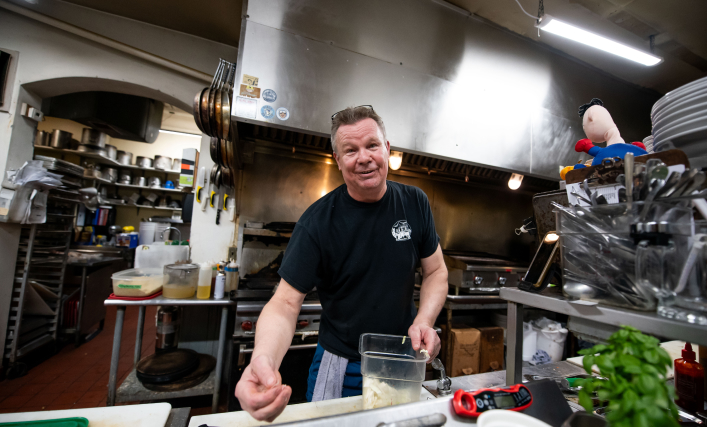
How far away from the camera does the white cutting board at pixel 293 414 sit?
768 millimetres

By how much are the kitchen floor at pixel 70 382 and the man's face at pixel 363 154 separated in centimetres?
240

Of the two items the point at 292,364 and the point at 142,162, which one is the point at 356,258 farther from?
the point at 142,162

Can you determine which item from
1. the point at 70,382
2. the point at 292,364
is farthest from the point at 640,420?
the point at 70,382

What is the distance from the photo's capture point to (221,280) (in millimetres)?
2250

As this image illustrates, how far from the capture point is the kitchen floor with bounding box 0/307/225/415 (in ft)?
7.48

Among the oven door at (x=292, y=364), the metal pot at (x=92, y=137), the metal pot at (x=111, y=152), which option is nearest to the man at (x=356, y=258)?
the oven door at (x=292, y=364)

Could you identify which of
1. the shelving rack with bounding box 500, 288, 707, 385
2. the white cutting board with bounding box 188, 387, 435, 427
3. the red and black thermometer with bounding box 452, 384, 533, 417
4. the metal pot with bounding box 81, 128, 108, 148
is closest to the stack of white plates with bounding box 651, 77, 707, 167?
the shelving rack with bounding box 500, 288, 707, 385

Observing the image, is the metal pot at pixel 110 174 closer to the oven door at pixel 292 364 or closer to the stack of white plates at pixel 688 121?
the oven door at pixel 292 364

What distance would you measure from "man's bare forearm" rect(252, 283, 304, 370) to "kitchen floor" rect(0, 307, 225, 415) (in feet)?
6.58

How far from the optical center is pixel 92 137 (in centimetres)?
479

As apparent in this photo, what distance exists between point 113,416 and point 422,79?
9.23ft

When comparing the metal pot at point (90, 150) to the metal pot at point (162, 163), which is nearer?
the metal pot at point (90, 150)

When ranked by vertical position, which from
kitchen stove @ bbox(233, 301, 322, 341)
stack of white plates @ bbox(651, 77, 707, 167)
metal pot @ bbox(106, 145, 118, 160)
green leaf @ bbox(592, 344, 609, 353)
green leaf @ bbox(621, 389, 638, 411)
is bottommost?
kitchen stove @ bbox(233, 301, 322, 341)

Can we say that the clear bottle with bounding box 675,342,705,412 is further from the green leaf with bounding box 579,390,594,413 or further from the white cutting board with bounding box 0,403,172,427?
the white cutting board with bounding box 0,403,172,427
